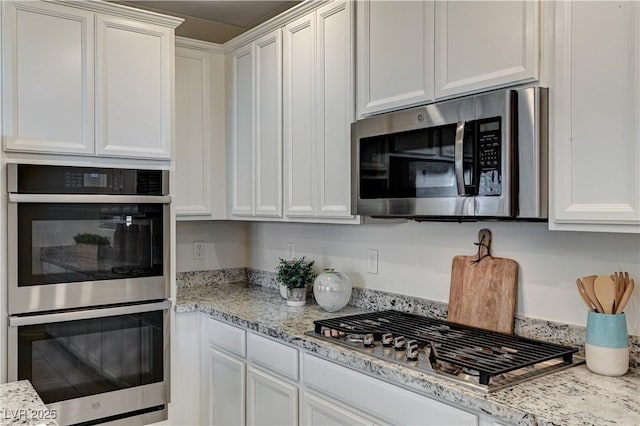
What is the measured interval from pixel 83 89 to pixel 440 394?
2.07 metres

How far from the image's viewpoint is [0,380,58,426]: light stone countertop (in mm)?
1286

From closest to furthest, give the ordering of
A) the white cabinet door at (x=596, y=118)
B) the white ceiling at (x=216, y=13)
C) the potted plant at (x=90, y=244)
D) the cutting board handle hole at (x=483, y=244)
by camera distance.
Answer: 1. the white cabinet door at (x=596, y=118)
2. the cutting board handle hole at (x=483, y=244)
3. the potted plant at (x=90, y=244)
4. the white ceiling at (x=216, y=13)

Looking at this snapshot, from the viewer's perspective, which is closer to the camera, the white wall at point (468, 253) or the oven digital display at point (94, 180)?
the white wall at point (468, 253)

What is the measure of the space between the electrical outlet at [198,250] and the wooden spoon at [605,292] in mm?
2435

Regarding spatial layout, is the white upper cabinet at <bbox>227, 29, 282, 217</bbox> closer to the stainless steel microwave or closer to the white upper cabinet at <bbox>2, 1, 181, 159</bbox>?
the white upper cabinet at <bbox>2, 1, 181, 159</bbox>

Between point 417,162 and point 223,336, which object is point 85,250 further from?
point 417,162

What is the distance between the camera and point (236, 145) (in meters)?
3.08

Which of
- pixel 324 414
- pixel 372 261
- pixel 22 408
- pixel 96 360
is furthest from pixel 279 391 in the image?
pixel 22 408

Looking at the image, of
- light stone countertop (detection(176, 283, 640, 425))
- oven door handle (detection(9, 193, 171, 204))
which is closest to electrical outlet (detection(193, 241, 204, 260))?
oven door handle (detection(9, 193, 171, 204))

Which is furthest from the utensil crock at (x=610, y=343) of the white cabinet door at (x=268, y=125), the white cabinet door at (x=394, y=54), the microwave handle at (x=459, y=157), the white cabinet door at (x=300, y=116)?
the white cabinet door at (x=268, y=125)

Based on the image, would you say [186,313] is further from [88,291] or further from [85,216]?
[85,216]

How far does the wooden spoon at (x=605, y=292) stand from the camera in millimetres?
1536

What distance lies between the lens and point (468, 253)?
82.8 inches

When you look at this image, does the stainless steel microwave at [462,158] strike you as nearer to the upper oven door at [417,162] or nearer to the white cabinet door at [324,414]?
the upper oven door at [417,162]
